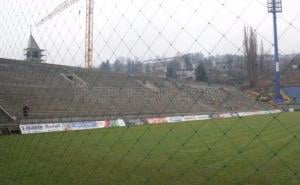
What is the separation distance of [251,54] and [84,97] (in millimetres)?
19914

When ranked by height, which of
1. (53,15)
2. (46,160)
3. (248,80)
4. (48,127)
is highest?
(53,15)

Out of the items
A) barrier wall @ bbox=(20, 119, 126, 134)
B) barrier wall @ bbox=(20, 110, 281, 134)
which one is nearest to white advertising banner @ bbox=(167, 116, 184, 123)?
barrier wall @ bbox=(20, 110, 281, 134)

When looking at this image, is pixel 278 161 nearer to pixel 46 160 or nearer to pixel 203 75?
pixel 203 75

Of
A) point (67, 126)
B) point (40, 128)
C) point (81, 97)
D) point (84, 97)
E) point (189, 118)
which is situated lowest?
point (189, 118)

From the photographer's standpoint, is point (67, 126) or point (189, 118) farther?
point (189, 118)

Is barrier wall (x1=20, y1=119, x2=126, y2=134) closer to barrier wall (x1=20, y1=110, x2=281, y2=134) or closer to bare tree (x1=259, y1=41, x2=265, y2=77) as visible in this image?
barrier wall (x1=20, y1=110, x2=281, y2=134)

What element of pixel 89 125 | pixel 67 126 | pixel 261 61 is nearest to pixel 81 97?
pixel 89 125

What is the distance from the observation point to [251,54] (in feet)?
14.7

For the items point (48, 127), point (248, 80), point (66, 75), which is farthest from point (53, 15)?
point (66, 75)

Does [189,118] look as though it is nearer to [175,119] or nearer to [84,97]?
[175,119]

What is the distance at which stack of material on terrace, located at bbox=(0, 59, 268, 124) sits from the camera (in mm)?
22516

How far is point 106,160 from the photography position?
10578 millimetres

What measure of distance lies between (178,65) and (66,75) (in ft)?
91.4

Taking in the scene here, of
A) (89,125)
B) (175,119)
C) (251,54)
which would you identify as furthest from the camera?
(175,119)
